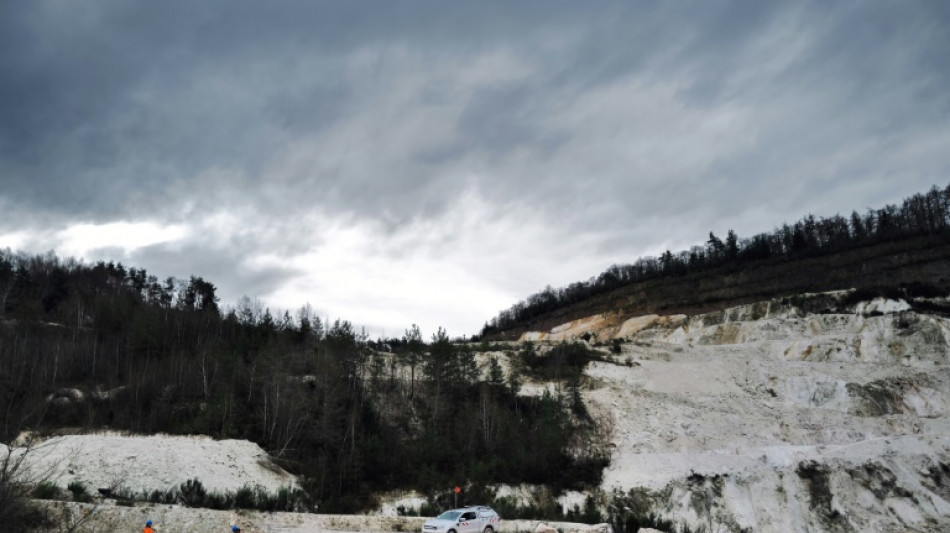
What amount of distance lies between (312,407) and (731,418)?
110 feet

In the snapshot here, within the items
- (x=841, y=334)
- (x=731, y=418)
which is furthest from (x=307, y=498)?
(x=841, y=334)

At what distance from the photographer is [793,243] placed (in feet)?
326

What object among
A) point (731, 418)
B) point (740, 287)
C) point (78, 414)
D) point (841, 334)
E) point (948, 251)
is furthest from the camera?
point (740, 287)

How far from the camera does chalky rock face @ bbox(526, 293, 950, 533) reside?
109 feet

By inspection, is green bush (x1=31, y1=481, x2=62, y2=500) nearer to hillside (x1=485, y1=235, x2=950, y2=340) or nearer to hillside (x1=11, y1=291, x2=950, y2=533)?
hillside (x1=11, y1=291, x2=950, y2=533)

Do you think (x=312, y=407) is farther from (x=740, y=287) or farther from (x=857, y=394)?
(x=740, y=287)

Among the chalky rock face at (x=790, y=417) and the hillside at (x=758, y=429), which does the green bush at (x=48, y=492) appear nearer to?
the hillside at (x=758, y=429)

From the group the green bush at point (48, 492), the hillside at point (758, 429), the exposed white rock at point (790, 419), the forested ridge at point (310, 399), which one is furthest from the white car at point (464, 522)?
the exposed white rock at point (790, 419)

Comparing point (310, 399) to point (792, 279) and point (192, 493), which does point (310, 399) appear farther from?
point (792, 279)

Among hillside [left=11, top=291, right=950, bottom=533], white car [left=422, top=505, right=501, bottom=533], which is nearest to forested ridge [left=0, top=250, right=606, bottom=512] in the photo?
hillside [left=11, top=291, right=950, bottom=533]

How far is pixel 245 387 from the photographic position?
4650 centimetres

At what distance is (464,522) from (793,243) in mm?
97477

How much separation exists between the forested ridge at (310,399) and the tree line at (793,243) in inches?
2191

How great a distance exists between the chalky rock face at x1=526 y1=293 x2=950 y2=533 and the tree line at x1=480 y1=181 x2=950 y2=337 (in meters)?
28.4
